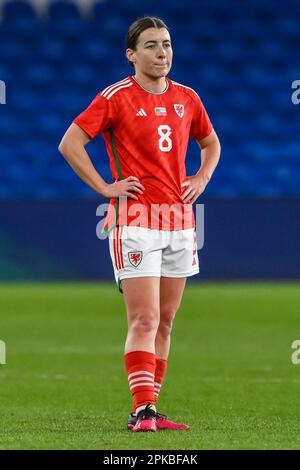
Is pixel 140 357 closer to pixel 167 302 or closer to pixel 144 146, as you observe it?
pixel 167 302

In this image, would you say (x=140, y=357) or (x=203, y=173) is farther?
(x=203, y=173)

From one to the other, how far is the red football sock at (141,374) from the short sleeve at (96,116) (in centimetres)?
115

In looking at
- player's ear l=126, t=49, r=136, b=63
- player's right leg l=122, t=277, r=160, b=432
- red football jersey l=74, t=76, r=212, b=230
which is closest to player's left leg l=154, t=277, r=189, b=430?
player's right leg l=122, t=277, r=160, b=432

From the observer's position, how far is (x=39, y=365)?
10125mm

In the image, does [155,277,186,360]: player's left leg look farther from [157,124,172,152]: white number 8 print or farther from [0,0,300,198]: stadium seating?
[0,0,300,198]: stadium seating

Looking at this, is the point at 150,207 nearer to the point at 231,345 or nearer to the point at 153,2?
the point at 231,345

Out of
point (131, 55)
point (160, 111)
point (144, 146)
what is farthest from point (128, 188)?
point (131, 55)

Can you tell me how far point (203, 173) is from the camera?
648 cm

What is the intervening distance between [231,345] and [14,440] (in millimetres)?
6305

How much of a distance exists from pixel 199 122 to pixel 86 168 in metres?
0.74

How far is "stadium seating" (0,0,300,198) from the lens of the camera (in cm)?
1972

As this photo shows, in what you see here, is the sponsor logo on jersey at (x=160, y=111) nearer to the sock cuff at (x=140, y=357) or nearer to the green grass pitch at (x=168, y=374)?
the sock cuff at (x=140, y=357)

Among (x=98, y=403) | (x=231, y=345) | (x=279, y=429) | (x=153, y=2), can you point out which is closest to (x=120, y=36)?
(x=153, y=2)

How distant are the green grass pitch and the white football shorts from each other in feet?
2.68
